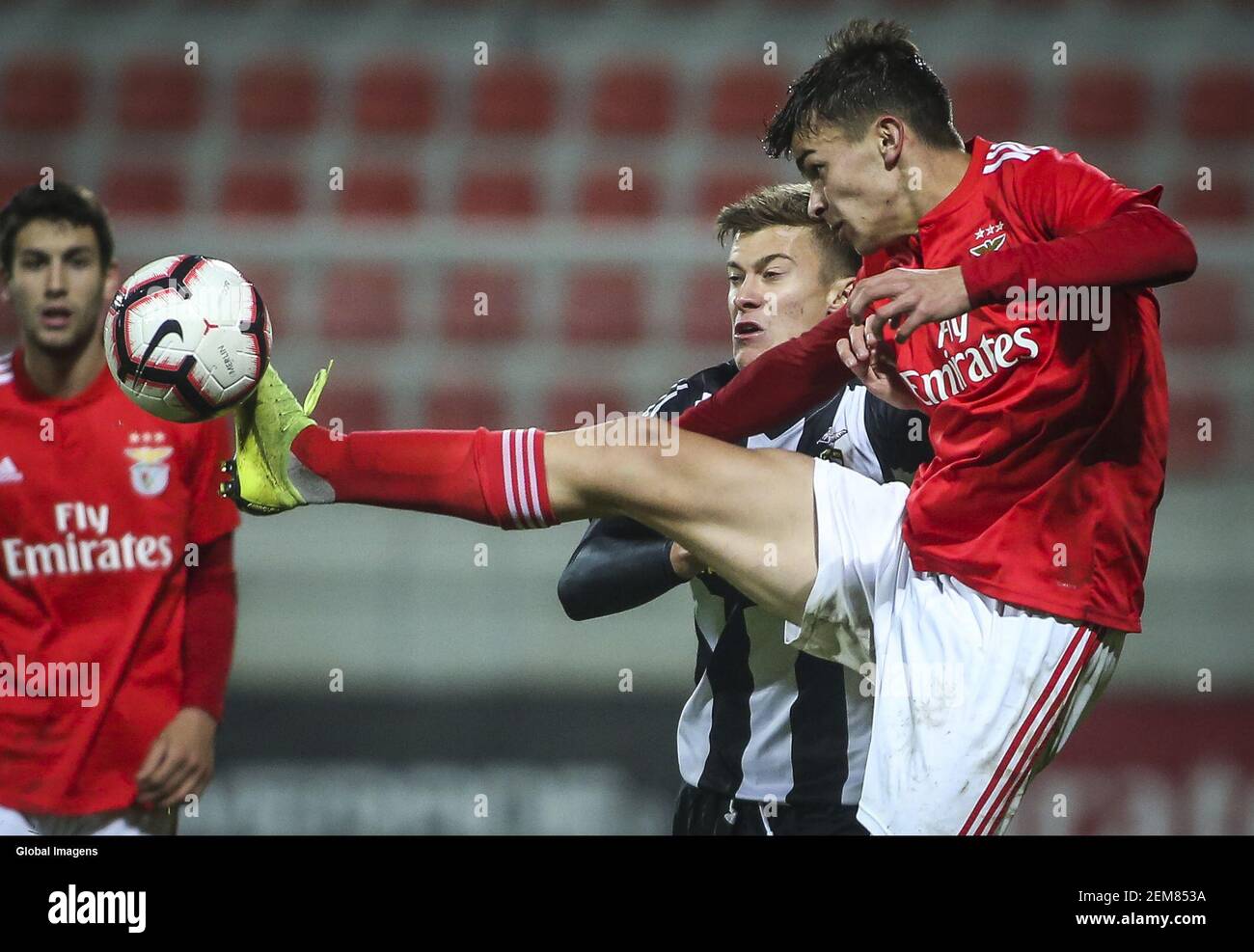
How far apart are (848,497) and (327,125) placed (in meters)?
3.42

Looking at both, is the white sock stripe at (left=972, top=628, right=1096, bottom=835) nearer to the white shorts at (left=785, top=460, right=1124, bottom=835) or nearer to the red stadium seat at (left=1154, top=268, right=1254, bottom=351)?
the white shorts at (left=785, top=460, right=1124, bottom=835)

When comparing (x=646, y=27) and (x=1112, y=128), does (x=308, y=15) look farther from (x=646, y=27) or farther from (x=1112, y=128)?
(x=1112, y=128)

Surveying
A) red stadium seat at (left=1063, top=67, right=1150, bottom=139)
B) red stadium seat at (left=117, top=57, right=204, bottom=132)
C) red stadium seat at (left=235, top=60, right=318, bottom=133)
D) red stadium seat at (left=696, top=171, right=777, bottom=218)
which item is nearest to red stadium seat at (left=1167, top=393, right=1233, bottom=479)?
red stadium seat at (left=1063, top=67, right=1150, bottom=139)

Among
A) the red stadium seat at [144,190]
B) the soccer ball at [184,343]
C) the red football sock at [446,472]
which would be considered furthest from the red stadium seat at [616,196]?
the red football sock at [446,472]

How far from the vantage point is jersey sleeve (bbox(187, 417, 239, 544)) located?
9.10 ft

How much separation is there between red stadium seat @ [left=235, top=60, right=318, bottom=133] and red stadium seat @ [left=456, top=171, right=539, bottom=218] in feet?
2.10

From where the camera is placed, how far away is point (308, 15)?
17.0 feet

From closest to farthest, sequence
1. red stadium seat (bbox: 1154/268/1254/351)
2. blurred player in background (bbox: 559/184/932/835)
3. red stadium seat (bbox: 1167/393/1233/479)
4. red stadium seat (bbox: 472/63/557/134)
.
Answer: blurred player in background (bbox: 559/184/932/835) → red stadium seat (bbox: 1167/393/1233/479) → red stadium seat (bbox: 1154/268/1254/351) → red stadium seat (bbox: 472/63/557/134)

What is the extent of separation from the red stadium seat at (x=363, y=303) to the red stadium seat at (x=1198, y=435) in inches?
97.4

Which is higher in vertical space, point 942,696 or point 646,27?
point 646,27

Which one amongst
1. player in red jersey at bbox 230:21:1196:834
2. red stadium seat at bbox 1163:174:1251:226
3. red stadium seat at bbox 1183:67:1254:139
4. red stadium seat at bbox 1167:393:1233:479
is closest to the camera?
player in red jersey at bbox 230:21:1196:834

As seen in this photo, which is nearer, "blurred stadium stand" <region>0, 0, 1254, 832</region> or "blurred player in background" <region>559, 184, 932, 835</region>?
"blurred player in background" <region>559, 184, 932, 835</region>

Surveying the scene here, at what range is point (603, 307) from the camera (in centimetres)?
460
